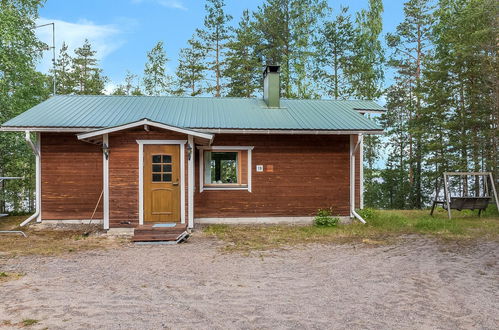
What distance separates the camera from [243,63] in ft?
65.5

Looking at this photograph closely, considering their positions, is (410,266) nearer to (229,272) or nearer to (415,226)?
(229,272)

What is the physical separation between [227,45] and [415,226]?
1521cm

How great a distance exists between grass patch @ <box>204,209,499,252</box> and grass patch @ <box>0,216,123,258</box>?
244cm

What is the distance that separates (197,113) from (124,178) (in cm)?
317

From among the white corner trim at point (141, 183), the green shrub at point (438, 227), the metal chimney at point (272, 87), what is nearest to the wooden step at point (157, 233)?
the white corner trim at point (141, 183)

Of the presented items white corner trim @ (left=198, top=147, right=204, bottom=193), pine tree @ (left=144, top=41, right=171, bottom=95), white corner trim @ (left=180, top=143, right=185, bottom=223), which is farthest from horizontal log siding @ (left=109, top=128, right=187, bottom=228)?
pine tree @ (left=144, top=41, right=171, bottom=95)

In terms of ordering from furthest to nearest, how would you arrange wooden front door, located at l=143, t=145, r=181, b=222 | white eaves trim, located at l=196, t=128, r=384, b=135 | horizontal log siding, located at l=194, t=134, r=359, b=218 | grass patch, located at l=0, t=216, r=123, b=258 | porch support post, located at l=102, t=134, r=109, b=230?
horizontal log siding, located at l=194, t=134, r=359, b=218 → white eaves trim, located at l=196, t=128, r=384, b=135 → wooden front door, located at l=143, t=145, r=181, b=222 → porch support post, located at l=102, t=134, r=109, b=230 → grass patch, located at l=0, t=216, r=123, b=258

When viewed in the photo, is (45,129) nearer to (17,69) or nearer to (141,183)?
(141,183)

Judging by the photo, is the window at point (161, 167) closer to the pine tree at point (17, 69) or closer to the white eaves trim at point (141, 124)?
the white eaves trim at point (141, 124)

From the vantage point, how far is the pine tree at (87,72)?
2469 centimetres

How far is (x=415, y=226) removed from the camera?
29.5 feet

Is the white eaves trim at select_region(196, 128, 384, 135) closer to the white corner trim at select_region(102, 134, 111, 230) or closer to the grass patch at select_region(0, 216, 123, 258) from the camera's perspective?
the white corner trim at select_region(102, 134, 111, 230)

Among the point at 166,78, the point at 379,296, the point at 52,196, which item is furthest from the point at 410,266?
the point at 166,78

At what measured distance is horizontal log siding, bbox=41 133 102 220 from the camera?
8.95 metres
